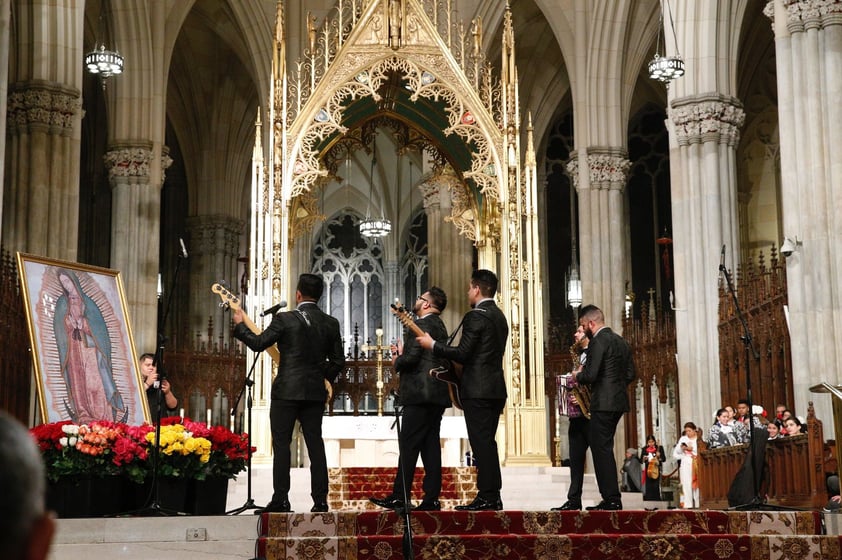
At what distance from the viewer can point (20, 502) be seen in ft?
4.70

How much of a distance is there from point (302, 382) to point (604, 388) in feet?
6.87

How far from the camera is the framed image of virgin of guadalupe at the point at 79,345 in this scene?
845cm

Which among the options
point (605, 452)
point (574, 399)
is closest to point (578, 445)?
point (574, 399)

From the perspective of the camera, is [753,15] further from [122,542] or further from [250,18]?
[122,542]

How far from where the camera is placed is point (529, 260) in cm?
1480

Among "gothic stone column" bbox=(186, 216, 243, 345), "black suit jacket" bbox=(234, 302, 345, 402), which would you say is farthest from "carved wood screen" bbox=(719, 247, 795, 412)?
"gothic stone column" bbox=(186, 216, 243, 345)

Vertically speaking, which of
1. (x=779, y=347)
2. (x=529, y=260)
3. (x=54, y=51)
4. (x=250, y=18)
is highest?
(x=250, y=18)

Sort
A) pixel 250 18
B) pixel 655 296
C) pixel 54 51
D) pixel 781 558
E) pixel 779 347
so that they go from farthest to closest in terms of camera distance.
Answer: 1. pixel 655 296
2. pixel 250 18
3. pixel 54 51
4. pixel 779 347
5. pixel 781 558

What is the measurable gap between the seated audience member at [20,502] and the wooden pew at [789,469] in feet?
31.9

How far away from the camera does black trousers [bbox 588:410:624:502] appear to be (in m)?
7.68

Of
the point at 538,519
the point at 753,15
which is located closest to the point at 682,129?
the point at 753,15

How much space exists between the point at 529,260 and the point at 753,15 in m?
11.0

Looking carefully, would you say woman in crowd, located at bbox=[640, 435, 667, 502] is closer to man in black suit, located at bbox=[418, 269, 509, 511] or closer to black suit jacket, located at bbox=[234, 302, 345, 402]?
man in black suit, located at bbox=[418, 269, 509, 511]

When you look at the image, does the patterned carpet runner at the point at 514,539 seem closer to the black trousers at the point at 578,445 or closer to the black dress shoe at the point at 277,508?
the black dress shoe at the point at 277,508
